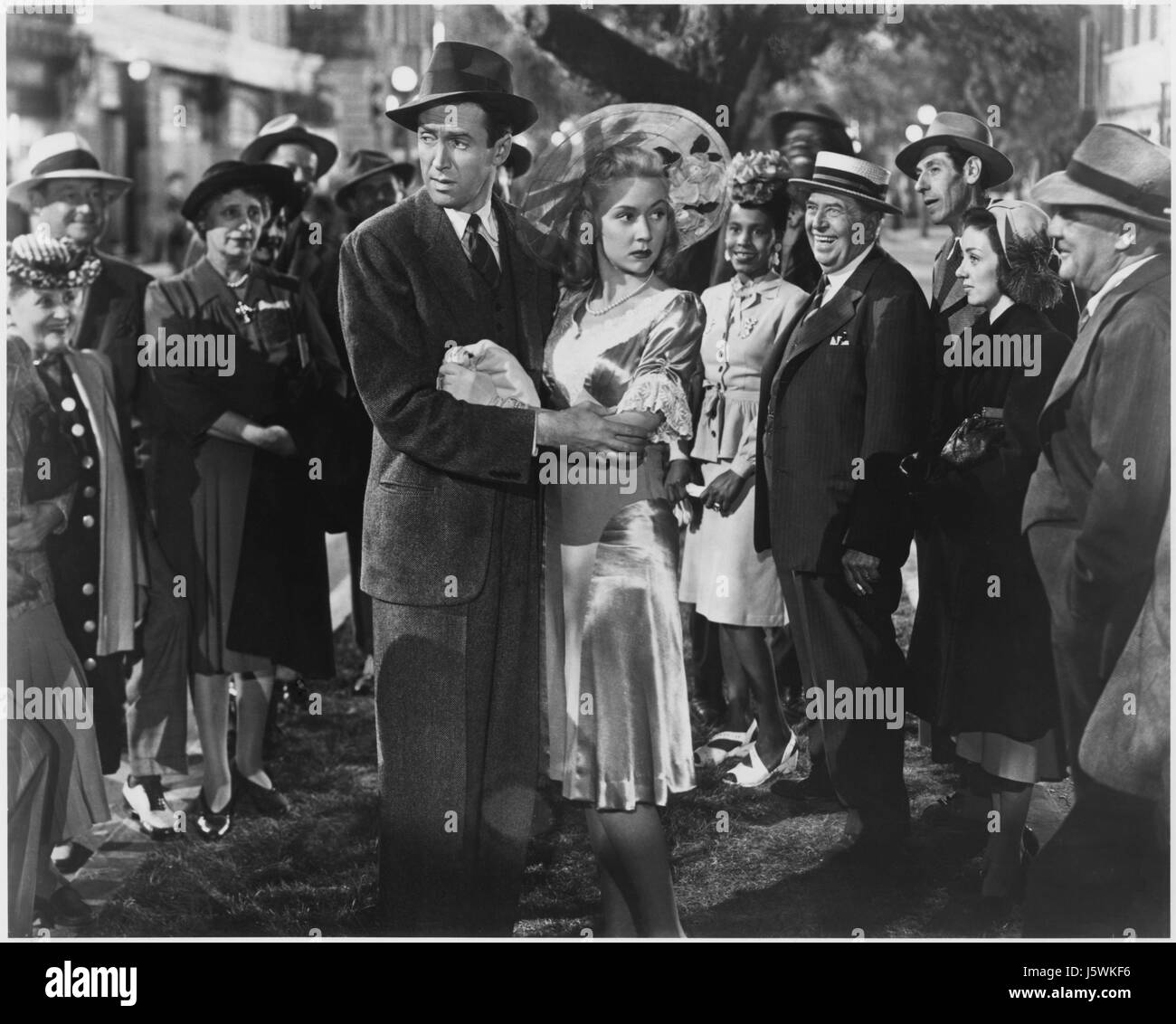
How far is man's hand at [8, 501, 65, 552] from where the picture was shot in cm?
514

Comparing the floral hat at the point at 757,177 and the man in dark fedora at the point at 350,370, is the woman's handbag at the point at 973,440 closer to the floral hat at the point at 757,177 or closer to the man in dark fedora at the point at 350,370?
the floral hat at the point at 757,177

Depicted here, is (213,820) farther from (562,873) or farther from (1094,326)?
(1094,326)

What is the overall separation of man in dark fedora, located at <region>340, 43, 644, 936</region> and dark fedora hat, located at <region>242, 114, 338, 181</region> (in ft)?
1.95

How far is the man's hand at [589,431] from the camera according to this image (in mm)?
4703

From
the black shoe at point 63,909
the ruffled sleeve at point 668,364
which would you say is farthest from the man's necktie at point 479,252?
the black shoe at point 63,909

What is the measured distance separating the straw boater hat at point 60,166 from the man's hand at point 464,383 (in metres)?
1.47

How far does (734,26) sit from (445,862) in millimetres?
2894

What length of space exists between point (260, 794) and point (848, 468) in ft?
7.45

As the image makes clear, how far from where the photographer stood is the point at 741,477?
503 cm

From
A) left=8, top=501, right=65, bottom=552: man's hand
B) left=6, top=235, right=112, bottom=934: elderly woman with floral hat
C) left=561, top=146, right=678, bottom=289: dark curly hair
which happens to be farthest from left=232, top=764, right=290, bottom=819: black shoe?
left=561, top=146, right=678, bottom=289: dark curly hair

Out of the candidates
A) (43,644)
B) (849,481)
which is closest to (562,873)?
(849,481)

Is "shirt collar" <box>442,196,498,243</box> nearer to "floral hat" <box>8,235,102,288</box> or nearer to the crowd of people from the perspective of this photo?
the crowd of people
